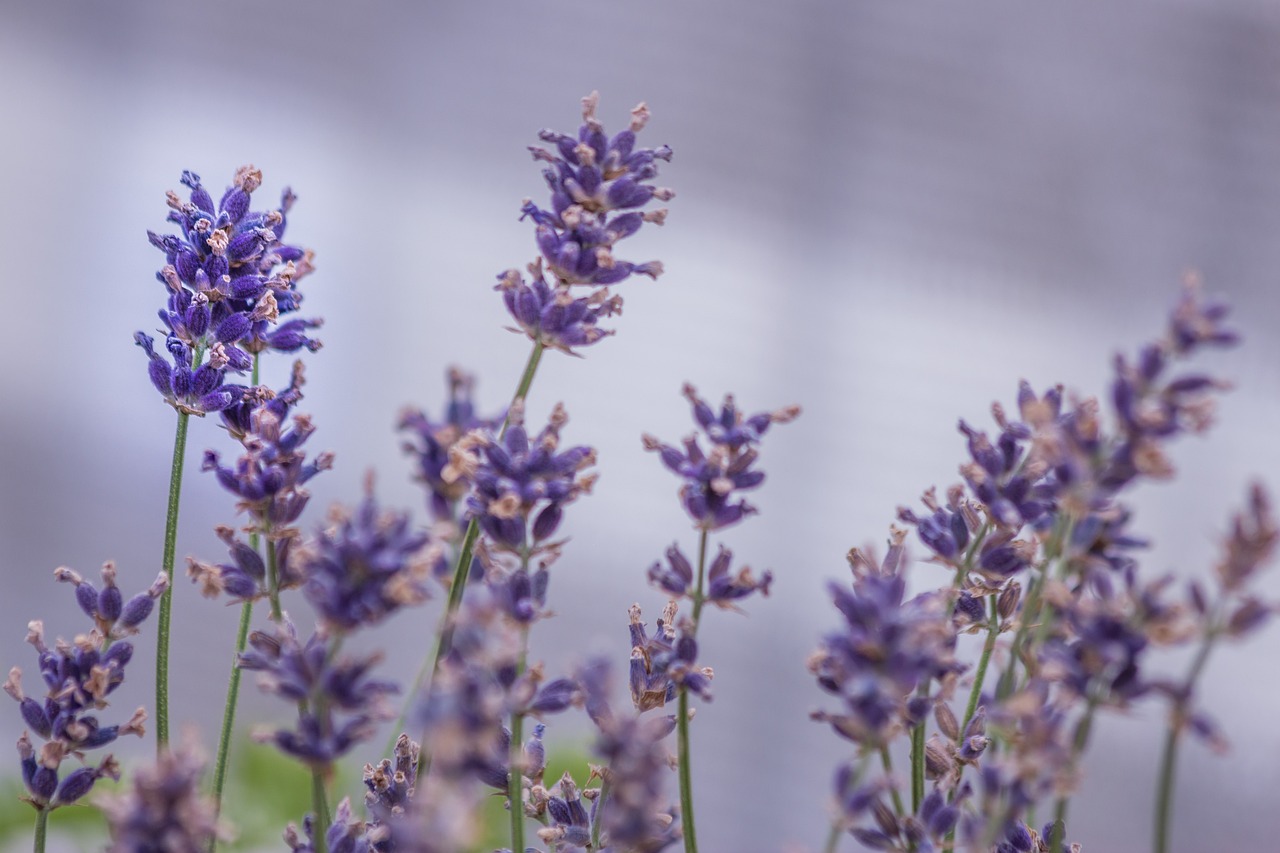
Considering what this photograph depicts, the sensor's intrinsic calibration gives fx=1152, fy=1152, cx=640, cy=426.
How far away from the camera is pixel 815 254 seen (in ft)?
7.22

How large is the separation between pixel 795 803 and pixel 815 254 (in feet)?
3.49

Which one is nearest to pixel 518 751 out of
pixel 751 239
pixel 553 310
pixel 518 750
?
pixel 518 750

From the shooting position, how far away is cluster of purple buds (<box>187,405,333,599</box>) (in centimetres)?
30

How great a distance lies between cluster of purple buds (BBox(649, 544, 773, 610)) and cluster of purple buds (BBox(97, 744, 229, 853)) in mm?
116

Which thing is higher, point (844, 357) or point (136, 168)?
point (136, 168)

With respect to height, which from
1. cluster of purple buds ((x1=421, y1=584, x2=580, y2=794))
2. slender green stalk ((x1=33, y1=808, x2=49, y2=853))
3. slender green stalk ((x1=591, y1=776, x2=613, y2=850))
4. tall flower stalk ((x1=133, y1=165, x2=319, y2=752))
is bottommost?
slender green stalk ((x1=33, y1=808, x2=49, y2=853))

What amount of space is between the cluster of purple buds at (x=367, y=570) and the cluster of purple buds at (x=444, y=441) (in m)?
0.04

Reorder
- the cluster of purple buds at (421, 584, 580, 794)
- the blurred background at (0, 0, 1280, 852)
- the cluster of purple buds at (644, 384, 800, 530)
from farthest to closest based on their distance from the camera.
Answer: the blurred background at (0, 0, 1280, 852)
the cluster of purple buds at (644, 384, 800, 530)
the cluster of purple buds at (421, 584, 580, 794)

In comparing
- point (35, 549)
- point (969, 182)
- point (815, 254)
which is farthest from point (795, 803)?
point (35, 549)

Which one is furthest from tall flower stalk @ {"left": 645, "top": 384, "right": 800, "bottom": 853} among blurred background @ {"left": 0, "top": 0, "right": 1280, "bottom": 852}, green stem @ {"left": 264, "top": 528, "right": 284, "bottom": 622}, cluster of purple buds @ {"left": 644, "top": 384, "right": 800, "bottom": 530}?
blurred background @ {"left": 0, "top": 0, "right": 1280, "bottom": 852}

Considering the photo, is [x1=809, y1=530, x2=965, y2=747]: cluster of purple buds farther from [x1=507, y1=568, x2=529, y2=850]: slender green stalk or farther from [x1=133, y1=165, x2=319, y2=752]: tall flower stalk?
[x1=133, y1=165, x2=319, y2=752]: tall flower stalk

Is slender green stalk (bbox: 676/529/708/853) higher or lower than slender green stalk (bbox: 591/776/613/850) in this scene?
higher

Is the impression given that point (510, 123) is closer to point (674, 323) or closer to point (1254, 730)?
point (674, 323)

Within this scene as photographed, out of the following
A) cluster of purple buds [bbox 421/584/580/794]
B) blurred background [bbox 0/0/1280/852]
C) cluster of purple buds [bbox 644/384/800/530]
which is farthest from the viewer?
blurred background [bbox 0/0/1280/852]
